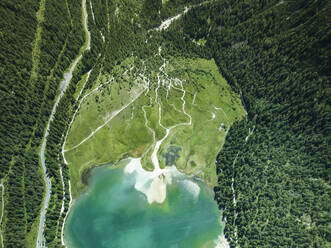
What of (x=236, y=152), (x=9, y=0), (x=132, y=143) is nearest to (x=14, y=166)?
(x=132, y=143)

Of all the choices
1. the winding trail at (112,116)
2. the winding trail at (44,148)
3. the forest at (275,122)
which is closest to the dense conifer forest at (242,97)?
the forest at (275,122)

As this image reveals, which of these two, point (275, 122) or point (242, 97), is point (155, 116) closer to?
point (242, 97)

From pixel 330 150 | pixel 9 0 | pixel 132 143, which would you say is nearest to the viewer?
pixel 330 150

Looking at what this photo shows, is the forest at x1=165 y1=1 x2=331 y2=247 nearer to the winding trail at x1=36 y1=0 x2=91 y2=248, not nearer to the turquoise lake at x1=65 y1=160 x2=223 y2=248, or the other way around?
the turquoise lake at x1=65 y1=160 x2=223 y2=248

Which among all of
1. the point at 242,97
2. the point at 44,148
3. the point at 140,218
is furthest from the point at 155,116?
the point at 44,148

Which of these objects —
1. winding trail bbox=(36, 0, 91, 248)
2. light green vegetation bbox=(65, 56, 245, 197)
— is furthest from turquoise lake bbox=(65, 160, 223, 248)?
winding trail bbox=(36, 0, 91, 248)

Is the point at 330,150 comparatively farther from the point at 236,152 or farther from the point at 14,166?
the point at 14,166
